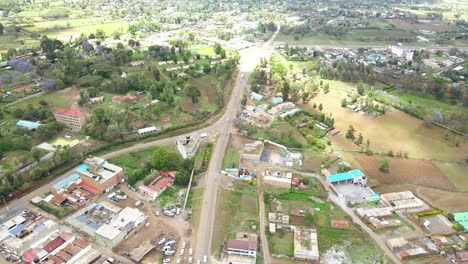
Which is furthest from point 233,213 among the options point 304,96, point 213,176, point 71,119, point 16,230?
point 304,96

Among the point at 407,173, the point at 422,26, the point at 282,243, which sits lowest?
the point at 282,243

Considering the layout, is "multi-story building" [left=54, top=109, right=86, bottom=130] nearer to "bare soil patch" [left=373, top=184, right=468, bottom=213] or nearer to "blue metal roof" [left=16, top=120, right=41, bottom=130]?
"blue metal roof" [left=16, top=120, right=41, bottom=130]

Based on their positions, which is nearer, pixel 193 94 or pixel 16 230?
pixel 16 230

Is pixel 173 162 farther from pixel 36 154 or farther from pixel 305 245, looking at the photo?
pixel 305 245

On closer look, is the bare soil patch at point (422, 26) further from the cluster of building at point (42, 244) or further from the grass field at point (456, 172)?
the cluster of building at point (42, 244)

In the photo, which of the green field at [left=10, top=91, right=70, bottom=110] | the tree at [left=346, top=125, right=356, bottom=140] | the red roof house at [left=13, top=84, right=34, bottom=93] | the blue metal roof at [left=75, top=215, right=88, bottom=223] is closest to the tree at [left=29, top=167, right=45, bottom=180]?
the blue metal roof at [left=75, top=215, right=88, bottom=223]

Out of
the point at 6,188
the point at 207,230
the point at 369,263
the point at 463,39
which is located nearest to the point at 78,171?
the point at 6,188
